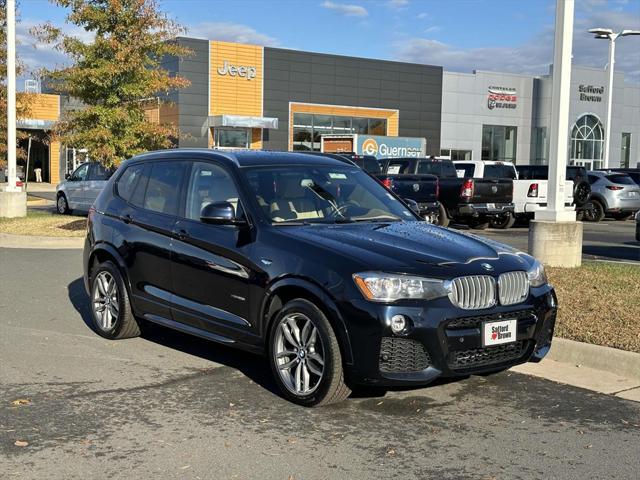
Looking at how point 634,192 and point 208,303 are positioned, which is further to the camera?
point 634,192

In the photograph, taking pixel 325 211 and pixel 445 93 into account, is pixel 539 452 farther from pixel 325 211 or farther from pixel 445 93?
pixel 445 93

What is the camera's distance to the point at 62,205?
77.1 ft

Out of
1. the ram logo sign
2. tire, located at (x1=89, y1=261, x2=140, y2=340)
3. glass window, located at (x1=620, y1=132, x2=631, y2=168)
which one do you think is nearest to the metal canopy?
the ram logo sign

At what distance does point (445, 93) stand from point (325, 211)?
4584 cm

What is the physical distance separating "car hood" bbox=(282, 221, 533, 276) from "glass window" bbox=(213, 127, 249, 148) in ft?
121

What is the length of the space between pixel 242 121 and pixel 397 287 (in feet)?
121

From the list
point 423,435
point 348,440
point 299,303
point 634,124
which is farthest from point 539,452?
point 634,124

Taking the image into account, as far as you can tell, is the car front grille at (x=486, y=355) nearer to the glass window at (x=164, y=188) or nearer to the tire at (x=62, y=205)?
the glass window at (x=164, y=188)

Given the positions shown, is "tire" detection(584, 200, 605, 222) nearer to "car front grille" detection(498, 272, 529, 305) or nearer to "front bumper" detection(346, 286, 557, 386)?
"car front grille" detection(498, 272, 529, 305)

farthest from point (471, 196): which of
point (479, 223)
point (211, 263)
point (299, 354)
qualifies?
point (299, 354)

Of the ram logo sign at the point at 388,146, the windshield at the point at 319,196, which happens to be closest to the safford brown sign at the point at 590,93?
the ram logo sign at the point at 388,146

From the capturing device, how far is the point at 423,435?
479cm

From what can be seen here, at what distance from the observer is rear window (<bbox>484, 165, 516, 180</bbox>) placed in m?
21.6

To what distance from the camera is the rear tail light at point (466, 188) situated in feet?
63.0
